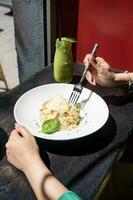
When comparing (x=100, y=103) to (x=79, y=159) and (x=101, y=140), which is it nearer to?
(x=101, y=140)

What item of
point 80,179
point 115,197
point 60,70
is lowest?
point 115,197

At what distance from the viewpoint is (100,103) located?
1.66m

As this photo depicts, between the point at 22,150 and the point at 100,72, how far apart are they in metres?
0.71

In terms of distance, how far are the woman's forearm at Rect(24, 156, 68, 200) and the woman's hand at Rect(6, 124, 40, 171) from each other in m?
0.02

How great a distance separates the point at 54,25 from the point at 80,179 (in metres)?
1.54

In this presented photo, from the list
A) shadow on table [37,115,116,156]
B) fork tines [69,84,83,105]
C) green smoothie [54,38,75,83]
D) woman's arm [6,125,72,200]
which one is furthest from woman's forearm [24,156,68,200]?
green smoothie [54,38,75,83]

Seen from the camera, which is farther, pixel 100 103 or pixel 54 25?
pixel 54 25

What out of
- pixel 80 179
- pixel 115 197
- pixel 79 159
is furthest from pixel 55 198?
pixel 115 197

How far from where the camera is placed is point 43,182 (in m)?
1.22

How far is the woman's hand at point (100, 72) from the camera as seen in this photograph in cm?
183

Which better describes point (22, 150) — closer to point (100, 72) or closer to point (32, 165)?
point (32, 165)

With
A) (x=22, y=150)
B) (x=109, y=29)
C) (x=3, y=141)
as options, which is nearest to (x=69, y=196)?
A: (x=22, y=150)

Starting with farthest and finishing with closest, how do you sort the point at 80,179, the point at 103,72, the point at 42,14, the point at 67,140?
the point at 42,14, the point at 103,72, the point at 67,140, the point at 80,179

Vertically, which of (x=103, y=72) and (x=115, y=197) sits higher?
(x=103, y=72)
